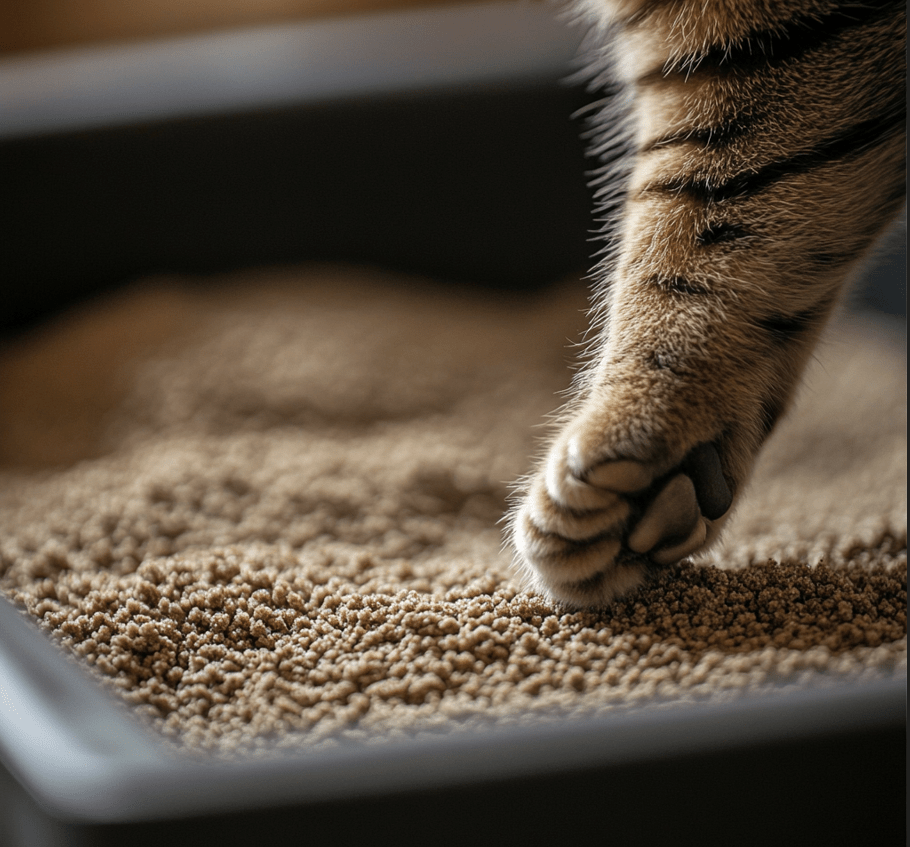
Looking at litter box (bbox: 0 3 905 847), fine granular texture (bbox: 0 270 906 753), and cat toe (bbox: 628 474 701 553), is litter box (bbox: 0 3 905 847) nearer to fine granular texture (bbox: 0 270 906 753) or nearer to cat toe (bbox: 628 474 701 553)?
fine granular texture (bbox: 0 270 906 753)

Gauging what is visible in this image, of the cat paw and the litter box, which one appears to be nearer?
the cat paw

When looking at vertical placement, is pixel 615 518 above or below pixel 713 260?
below

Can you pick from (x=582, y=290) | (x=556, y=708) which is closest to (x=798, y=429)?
(x=582, y=290)

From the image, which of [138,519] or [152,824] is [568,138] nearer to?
[138,519]

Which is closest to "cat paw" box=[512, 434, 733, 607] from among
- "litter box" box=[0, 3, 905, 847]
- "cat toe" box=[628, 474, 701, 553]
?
"cat toe" box=[628, 474, 701, 553]

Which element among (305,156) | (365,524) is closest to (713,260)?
(365,524)

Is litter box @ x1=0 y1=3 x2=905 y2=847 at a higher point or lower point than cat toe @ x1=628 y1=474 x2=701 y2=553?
higher

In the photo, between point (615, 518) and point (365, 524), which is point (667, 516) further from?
point (365, 524)
